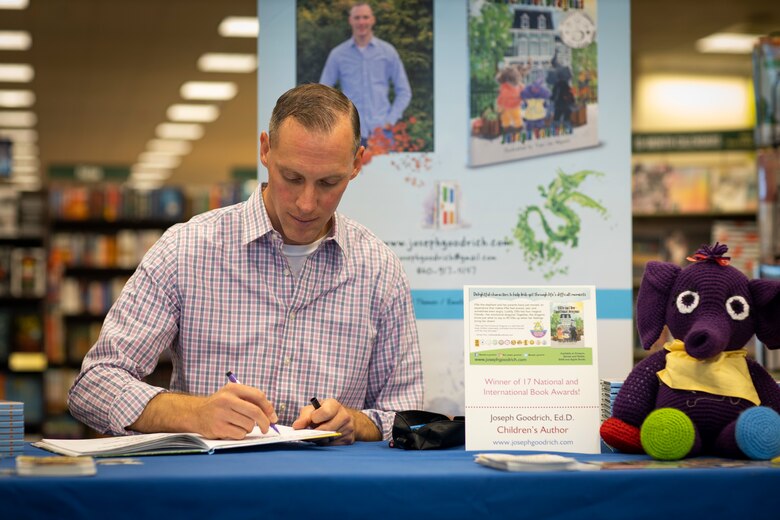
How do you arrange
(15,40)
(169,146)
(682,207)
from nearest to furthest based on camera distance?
(682,207) < (15,40) < (169,146)

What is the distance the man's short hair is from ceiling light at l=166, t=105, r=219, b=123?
8.68m

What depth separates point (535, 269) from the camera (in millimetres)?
3020

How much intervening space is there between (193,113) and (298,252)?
903 centimetres

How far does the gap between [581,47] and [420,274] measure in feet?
2.97

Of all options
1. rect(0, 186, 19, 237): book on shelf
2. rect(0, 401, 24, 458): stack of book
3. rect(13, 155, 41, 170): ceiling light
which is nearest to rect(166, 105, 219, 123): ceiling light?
rect(0, 186, 19, 237): book on shelf

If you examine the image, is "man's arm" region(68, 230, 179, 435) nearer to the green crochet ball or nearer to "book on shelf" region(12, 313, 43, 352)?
the green crochet ball

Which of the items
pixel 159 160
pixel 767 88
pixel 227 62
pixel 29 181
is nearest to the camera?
pixel 767 88

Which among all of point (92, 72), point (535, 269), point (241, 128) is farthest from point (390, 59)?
point (241, 128)

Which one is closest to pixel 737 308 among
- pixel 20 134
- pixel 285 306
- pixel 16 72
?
pixel 285 306

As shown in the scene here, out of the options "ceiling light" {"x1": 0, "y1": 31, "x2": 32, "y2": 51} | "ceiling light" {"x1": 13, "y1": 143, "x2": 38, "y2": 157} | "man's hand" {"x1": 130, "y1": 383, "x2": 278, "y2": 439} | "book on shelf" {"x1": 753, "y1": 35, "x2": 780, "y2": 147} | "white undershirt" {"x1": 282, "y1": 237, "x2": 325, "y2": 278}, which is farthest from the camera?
"ceiling light" {"x1": 13, "y1": 143, "x2": 38, "y2": 157}

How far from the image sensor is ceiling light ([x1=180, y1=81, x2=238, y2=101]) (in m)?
9.45

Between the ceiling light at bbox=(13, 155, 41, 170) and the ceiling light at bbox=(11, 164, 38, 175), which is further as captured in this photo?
the ceiling light at bbox=(11, 164, 38, 175)

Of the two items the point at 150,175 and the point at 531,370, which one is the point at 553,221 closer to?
the point at 531,370

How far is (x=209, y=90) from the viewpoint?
9727 mm
